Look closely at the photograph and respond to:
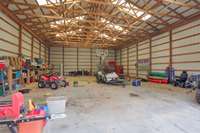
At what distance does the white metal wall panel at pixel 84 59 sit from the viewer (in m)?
20.6

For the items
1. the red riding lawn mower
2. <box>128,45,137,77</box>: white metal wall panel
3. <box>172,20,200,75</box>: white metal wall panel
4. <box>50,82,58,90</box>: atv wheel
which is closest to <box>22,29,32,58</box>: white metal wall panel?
the red riding lawn mower

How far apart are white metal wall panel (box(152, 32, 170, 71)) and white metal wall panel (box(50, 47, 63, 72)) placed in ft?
37.0

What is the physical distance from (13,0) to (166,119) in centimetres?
759

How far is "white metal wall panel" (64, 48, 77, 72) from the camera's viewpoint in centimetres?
2005

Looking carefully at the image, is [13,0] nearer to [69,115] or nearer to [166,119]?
[69,115]

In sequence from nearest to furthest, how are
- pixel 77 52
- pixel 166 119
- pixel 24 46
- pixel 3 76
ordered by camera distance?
pixel 166 119, pixel 3 76, pixel 24 46, pixel 77 52

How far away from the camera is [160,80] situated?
450 inches

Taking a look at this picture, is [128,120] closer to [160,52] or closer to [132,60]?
[160,52]

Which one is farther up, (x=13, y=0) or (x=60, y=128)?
(x=13, y=0)

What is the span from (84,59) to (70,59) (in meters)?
1.76

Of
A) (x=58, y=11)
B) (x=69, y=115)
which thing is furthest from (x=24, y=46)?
(x=69, y=115)

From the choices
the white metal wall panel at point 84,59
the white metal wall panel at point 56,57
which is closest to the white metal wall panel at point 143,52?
the white metal wall panel at point 84,59

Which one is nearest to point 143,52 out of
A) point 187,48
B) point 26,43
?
point 187,48

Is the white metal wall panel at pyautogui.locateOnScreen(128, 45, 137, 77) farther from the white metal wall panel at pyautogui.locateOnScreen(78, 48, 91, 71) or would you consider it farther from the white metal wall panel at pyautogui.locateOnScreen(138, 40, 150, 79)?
the white metal wall panel at pyautogui.locateOnScreen(78, 48, 91, 71)
